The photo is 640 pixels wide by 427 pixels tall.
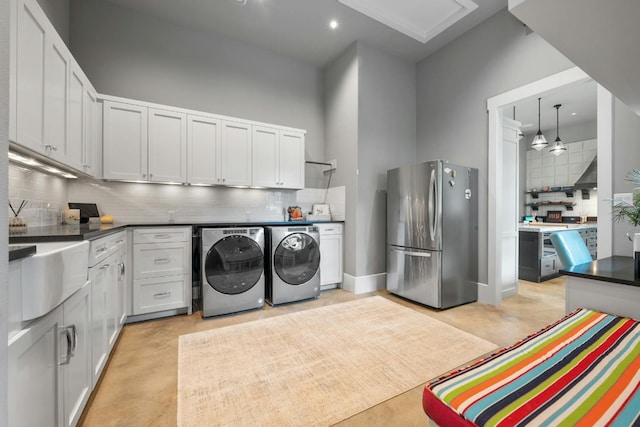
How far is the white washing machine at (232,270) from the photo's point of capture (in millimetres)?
2723

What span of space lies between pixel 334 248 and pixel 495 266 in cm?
197

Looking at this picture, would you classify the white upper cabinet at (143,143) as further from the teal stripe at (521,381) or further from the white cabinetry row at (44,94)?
the teal stripe at (521,381)

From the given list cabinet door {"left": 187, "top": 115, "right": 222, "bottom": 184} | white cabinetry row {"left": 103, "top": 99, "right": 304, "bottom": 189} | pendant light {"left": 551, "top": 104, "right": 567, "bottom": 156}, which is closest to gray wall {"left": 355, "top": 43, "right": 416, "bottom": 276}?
white cabinetry row {"left": 103, "top": 99, "right": 304, "bottom": 189}

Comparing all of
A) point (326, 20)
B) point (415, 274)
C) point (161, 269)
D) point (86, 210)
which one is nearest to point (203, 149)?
point (86, 210)

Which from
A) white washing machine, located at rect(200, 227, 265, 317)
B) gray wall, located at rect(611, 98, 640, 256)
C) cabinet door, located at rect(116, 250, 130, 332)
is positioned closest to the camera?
gray wall, located at rect(611, 98, 640, 256)

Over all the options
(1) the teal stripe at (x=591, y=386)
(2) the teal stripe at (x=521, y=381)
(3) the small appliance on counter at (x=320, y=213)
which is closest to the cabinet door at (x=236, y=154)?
(3) the small appliance on counter at (x=320, y=213)

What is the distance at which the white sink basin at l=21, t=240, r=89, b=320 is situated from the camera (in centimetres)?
86

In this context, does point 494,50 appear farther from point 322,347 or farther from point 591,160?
point 591,160

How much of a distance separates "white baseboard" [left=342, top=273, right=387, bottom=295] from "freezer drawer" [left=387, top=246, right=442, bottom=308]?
217mm

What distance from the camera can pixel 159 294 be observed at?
2.66 meters

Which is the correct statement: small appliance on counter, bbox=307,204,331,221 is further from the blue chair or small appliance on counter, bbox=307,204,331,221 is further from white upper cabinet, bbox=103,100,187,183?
the blue chair

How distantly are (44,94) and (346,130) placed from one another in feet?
10.1

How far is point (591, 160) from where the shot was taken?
604 cm

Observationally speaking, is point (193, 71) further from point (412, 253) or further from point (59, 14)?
point (412, 253)
